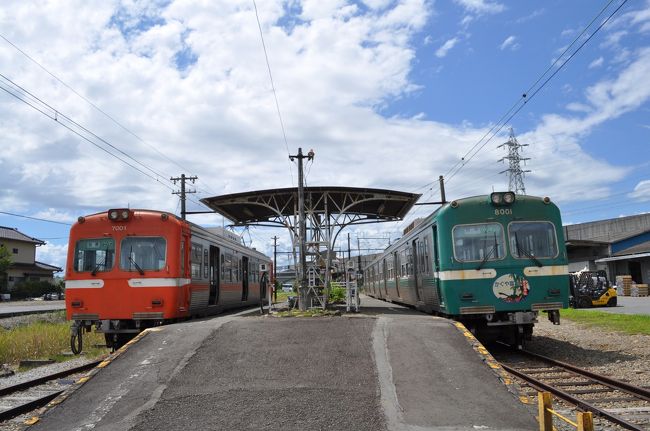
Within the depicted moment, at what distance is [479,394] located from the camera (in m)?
6.14

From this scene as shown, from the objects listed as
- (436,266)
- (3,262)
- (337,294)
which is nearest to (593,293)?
(337,294)

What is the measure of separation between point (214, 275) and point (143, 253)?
4.44 m

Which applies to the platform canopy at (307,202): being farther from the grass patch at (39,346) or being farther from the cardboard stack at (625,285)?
the cardboard stack at (625,285)

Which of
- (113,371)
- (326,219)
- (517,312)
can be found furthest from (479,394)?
(326,219)

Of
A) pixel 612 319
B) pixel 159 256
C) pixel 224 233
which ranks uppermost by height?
pixel 224 233

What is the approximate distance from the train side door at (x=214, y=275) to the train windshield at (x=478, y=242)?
7538 millimetres

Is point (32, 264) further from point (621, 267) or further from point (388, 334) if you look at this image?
point (388, 334)

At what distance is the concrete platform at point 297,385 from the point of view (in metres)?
5.59

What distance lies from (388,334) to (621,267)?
122 ft

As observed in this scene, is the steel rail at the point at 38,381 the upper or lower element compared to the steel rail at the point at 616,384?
upper

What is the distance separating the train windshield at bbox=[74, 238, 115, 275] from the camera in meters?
12.5

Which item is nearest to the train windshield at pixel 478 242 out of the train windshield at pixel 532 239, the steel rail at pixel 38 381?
the train windshield at pixel 532 239

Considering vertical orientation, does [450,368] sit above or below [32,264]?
below

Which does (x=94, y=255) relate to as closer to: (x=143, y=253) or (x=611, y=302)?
(x=143, y=253)
